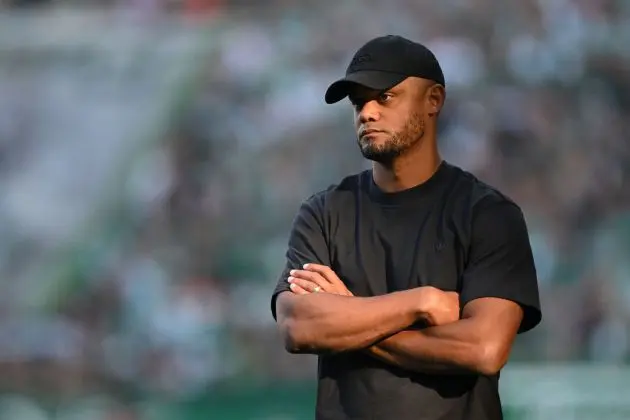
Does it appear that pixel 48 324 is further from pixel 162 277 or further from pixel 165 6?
pixel 165 6

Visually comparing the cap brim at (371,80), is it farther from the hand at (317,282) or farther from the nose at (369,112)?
the hand at (317,282)

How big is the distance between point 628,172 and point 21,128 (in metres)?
2.42

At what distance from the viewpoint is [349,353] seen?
7.11 feet

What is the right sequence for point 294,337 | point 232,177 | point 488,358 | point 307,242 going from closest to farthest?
point 488,358 → point 294,337 → point 307,242 → point 232,177

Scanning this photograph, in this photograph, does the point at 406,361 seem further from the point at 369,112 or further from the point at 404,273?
the point at 369,112

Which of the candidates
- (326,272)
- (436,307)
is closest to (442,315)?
(436,307)

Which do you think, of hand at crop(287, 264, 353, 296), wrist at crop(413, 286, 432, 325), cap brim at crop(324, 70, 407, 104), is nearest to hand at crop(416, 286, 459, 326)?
wrist at crop(413, 286, 432, 325)

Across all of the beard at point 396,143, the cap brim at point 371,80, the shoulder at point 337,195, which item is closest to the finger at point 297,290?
the shoulder at point 337,195

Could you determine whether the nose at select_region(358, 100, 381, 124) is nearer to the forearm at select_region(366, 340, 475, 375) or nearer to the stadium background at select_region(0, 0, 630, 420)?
the forearm at select_region(366, 340, 475, 375)

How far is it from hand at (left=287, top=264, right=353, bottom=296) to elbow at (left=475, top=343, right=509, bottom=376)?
0.30 meters

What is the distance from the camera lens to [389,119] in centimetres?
222

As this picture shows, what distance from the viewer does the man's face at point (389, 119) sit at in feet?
7.27

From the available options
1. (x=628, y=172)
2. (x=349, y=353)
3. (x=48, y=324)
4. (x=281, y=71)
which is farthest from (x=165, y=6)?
(x=349, y=353)

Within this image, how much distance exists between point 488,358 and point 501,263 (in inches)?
7.8
